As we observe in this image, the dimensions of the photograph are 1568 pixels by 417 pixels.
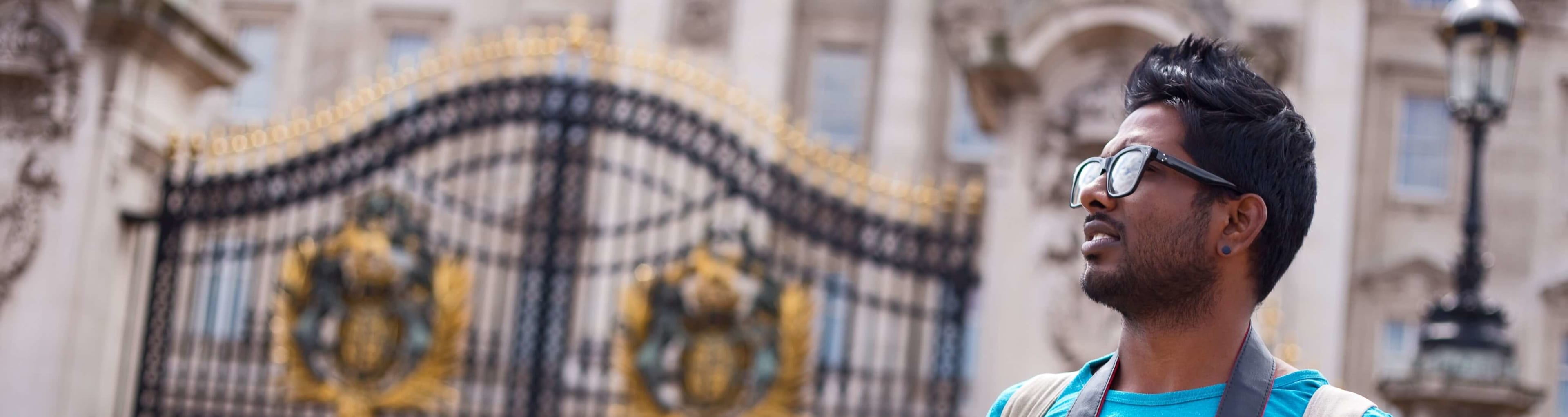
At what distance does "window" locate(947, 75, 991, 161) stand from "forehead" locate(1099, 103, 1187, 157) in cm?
2356

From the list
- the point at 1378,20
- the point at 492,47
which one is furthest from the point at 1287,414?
the point at 1378,20

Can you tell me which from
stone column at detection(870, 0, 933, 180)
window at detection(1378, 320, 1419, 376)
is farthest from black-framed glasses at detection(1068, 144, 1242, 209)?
stone column at detection(870, 0, 933, 180)

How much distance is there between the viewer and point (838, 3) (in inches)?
1023

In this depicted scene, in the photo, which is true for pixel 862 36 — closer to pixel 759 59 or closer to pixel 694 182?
pixel 759 59

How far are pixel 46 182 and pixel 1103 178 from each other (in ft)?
23.8

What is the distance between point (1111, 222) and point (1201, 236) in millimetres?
109

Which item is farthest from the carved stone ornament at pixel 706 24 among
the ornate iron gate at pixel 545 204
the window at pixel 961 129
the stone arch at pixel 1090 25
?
the stone arch at pixel 1090 25

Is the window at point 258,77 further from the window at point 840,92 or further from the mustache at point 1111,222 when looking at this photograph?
the mustache at point 1111,222

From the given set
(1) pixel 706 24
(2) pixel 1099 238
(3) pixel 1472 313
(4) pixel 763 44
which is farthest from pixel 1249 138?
(1) pixel 706 24

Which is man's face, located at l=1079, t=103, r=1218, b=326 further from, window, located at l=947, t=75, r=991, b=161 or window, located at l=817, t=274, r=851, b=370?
window, located at l=947, t=75, r=991, b=161

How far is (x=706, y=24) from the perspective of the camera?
25922 millimetres

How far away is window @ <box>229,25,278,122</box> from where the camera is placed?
27.5m

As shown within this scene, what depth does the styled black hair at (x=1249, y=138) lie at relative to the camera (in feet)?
7.23

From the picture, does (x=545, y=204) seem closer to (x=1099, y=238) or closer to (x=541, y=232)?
(x=541, y=232)
